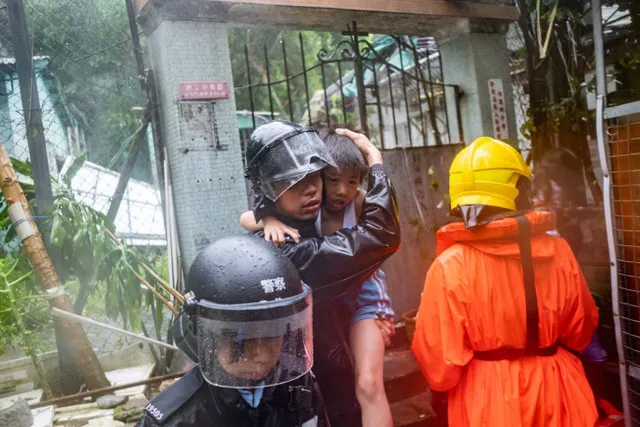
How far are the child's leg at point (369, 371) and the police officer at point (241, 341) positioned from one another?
615mm

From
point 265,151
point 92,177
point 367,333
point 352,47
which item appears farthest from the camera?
point 352,47

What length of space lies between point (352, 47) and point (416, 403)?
3.83 m

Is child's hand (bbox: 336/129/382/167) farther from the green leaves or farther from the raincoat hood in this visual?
the green leaves

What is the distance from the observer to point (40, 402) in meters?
3.67

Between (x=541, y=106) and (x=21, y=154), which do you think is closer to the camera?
(x=21, y=154)

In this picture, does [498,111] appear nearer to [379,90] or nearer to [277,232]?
[277,232]

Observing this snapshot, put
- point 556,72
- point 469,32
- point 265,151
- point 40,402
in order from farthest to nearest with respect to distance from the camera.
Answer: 1. point 556,72
2. point 469,32
3. point 40,402
4. point 265,151

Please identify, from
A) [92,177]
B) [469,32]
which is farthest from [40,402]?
[469,32]

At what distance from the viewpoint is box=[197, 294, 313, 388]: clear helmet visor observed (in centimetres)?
147

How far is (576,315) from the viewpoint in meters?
2.28

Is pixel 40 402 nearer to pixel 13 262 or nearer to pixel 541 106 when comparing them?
pixel 13 262

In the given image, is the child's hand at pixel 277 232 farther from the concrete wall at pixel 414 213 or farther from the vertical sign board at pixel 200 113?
the concrete wall at pixel 414 213

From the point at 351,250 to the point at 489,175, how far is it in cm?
92

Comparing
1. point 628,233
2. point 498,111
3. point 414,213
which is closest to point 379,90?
point 498,111
